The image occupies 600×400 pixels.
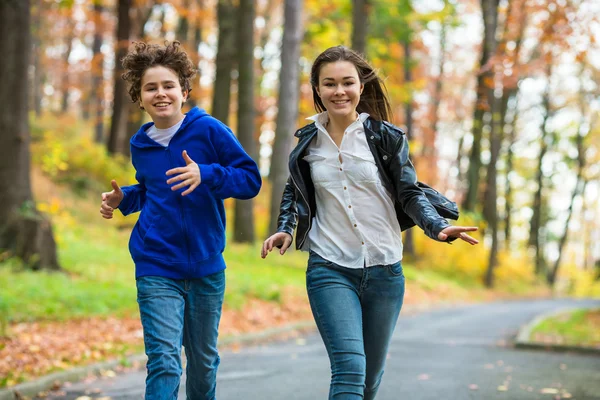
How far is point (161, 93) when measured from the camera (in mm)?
4227

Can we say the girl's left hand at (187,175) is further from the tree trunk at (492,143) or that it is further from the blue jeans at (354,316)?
the tree trunk at (492,143)

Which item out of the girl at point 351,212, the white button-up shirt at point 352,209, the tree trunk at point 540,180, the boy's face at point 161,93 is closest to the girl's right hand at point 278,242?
the girl at point 351,212

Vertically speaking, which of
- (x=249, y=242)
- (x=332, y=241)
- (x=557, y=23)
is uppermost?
(x=557, y=23)

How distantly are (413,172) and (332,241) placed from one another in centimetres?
56

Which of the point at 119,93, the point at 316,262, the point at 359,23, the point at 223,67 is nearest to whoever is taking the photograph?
the point at 316,262

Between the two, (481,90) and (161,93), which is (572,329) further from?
(481,90)

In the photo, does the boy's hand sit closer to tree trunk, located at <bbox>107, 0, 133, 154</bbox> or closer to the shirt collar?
the shirt collar

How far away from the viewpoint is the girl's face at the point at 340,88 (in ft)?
14.0

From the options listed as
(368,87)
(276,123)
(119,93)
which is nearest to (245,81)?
(276,123)

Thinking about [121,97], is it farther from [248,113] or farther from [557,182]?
[557,182]

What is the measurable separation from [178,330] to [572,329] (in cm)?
1126

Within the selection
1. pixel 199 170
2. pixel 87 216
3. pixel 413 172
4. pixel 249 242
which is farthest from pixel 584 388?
pixel 87 216

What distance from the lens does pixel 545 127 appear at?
39.6 metres

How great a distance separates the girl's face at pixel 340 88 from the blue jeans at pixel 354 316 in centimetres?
79
